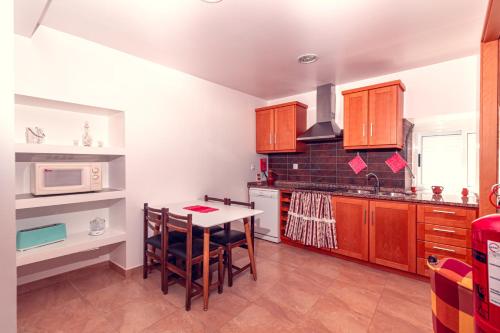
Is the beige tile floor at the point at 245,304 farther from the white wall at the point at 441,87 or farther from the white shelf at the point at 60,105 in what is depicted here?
the white wall at the point at 441,87

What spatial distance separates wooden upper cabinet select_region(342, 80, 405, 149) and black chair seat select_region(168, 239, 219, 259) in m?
2.17

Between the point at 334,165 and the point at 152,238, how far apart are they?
104 inches

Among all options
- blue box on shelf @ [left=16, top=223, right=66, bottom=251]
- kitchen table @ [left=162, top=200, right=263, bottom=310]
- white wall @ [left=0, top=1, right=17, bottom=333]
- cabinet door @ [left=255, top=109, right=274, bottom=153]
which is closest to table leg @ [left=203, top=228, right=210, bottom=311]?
kitchen table @ [left=162, top=200, right=263, bottom=310]

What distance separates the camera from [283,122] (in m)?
3.86

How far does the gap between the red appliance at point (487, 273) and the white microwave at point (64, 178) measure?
2.66 metres

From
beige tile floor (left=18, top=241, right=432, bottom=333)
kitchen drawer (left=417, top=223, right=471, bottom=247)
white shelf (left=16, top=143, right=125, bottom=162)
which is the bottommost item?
beige tile floor (left=18, top=241, right=432, bottom=333)

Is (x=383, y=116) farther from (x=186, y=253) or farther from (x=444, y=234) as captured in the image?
(x=186, y=253)

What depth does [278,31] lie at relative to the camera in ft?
7.06

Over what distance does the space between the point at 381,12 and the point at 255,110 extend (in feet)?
8.25

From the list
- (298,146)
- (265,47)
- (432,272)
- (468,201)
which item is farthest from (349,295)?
(265,47)

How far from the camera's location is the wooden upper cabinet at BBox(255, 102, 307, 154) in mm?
3771

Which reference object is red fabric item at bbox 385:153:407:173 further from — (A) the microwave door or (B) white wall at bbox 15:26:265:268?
(A) the microwave door

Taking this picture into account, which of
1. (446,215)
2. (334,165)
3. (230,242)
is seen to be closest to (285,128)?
(334,165)

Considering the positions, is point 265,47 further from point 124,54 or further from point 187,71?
point 124,54
